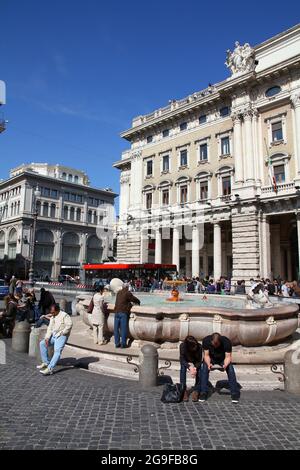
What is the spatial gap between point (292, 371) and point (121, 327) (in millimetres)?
4171

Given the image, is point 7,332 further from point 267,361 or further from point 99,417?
point 267,361

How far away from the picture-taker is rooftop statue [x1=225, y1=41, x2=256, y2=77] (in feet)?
101

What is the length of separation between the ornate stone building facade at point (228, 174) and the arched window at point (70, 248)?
92.4 feet

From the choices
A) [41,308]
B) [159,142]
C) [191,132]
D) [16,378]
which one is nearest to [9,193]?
[159,142]

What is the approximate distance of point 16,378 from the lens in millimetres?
6766

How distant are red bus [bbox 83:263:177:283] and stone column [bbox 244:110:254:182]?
12021 mm

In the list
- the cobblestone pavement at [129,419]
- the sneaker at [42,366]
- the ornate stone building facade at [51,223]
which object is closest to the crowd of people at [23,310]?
the sneaker at [42,366]

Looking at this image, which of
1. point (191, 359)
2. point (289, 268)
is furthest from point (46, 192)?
point (191, 359)

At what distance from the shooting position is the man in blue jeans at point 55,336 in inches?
281

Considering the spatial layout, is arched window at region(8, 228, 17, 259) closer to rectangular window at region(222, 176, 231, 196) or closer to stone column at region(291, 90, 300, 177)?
Answer: rectangular window at region(222, 176, 231, 196)

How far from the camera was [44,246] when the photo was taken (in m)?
64.9

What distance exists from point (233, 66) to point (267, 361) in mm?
32343

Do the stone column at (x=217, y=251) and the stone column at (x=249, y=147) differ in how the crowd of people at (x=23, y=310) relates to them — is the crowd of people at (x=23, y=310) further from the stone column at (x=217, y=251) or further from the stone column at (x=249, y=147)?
the stone column at (x=249, y=147)

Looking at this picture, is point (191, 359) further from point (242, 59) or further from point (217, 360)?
point (242, 59)
